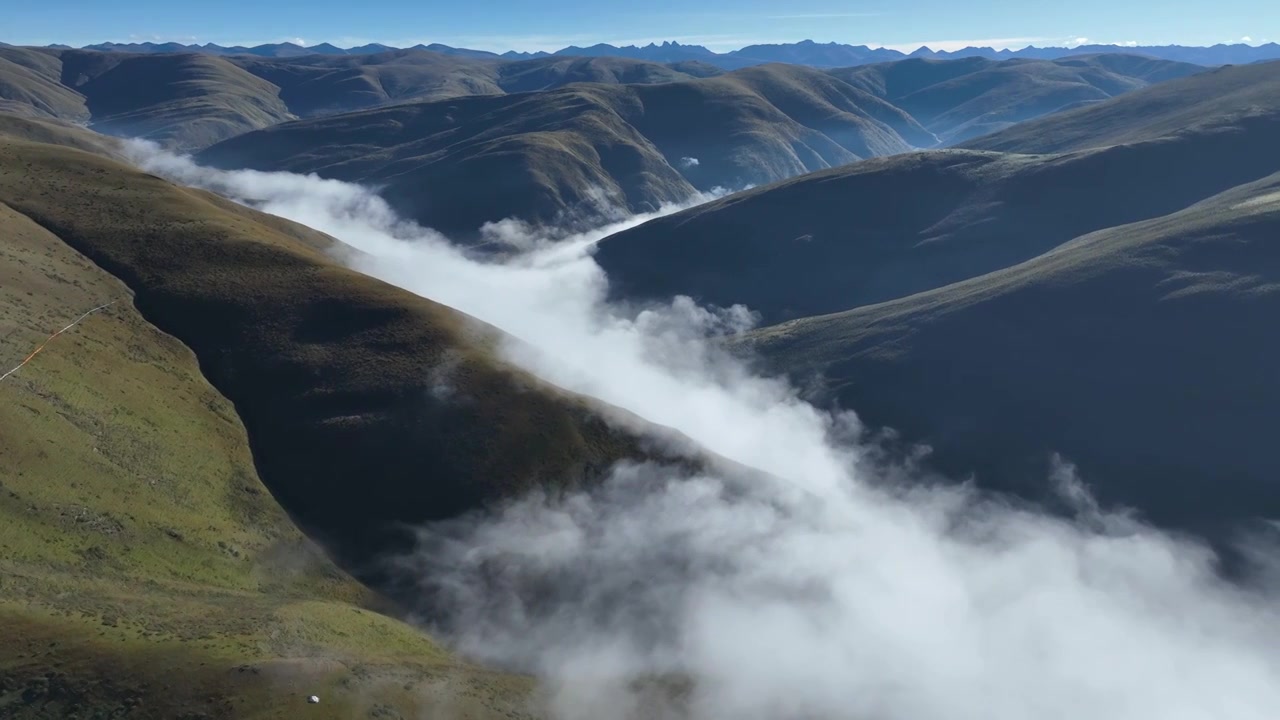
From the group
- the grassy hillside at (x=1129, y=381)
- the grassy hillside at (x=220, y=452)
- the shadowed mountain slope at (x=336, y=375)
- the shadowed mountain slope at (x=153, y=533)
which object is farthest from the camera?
the grassy hillside at (x=1129, y=381)

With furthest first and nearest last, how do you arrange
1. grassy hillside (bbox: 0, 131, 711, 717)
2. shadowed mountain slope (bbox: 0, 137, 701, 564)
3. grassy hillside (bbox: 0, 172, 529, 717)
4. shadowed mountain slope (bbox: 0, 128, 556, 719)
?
1. shadowed mountain slope (bbox: 0, 137, 701, 564)
2. grassy hillside (bbox: 0, 131, 711, 717)
3. shadowed mountain slope (bbox: 0, 128, 556, 719)
4. grassy hillside (bbox: 0, 172, 529, 717)

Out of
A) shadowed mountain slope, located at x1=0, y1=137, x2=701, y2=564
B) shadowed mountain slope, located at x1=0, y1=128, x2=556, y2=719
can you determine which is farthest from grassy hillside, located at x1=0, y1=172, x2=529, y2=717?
shadowed mountain slope, located at x1=0, y1=137, x2=701, y2=564

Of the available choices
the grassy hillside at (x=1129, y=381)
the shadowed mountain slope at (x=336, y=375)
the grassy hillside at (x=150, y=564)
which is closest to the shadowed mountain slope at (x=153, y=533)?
the grassy hillside at (x=150, y=564)

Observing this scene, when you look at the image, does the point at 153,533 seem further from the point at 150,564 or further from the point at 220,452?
the point at 220,452

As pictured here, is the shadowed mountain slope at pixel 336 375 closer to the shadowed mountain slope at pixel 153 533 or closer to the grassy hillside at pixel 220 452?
the grassy hillside at pixel 220 452

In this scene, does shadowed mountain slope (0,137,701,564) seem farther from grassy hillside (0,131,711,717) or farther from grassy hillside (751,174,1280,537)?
grassy hillside (751,174,1280,537)
